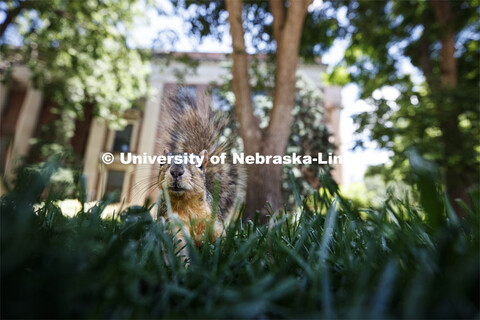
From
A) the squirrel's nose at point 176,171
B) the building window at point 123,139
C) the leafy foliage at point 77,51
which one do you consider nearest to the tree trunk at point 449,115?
the squirrel's nose at point 176,171

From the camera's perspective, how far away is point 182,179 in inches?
71.5

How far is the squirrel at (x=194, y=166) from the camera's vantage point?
182 centimetres

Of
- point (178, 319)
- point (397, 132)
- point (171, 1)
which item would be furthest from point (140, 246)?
point (397, 132)

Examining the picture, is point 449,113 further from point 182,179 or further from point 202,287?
point 202,287

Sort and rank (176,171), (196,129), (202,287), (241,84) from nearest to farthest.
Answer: (202,287) → (176,171) → (196,129) → (241,84)

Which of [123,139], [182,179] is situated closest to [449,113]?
[182,179]

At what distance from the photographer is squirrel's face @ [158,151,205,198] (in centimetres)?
180

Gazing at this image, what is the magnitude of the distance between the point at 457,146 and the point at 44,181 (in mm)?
8705

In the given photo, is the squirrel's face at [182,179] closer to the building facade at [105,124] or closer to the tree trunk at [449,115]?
the tree trunk at [449,115]

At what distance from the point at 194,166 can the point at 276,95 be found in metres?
3.06

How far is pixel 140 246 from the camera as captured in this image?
30.1 inches

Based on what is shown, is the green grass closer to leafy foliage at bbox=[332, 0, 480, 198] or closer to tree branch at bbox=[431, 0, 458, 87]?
leafy foliage at bbox=[332, 0, 480, 198]

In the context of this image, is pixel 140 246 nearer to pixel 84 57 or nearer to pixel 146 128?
pixel 84 57

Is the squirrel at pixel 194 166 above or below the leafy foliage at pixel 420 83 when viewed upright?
below
